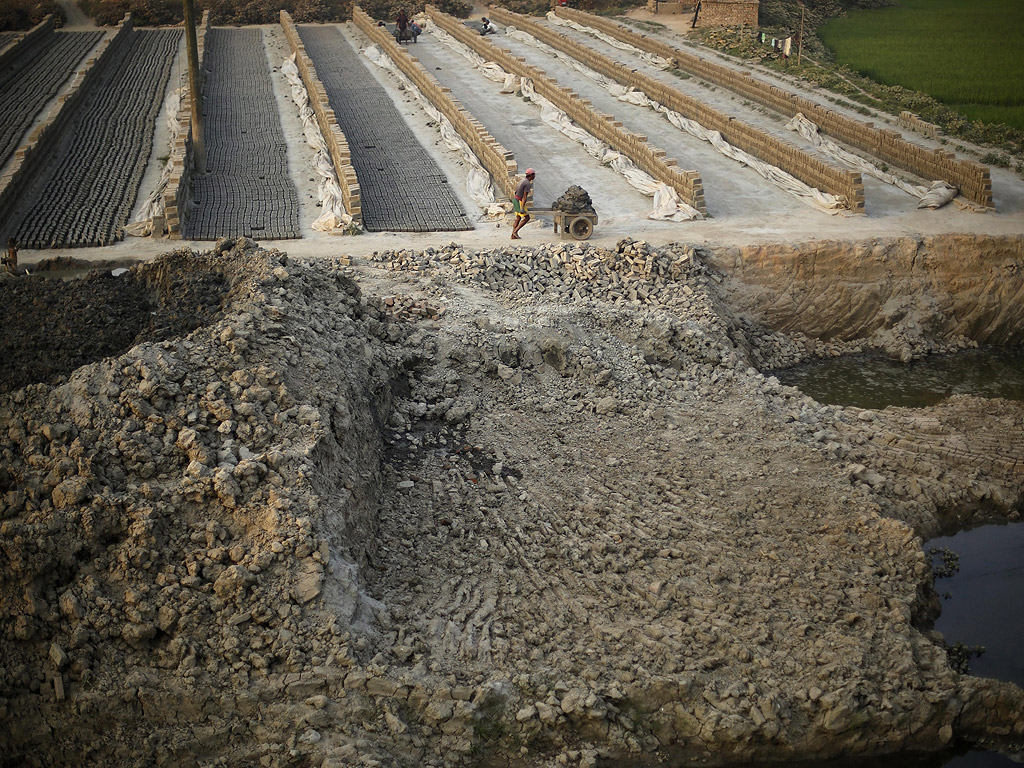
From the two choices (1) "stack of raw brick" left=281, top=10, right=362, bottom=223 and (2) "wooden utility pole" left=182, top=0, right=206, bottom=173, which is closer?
(1) "stack of raw brick" left=281, top=10, right=362, bottom=223

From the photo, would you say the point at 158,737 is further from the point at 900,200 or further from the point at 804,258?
the point at 900,200

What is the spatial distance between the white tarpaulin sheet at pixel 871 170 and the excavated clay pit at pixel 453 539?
493 centimetres

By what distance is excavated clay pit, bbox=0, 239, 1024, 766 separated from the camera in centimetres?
674

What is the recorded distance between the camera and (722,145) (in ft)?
62.7

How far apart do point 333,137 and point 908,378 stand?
35.9 feet

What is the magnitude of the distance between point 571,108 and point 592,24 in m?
11.3

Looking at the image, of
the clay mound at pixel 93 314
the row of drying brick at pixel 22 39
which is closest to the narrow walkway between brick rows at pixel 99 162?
the row of drying brick at pixel 22 39

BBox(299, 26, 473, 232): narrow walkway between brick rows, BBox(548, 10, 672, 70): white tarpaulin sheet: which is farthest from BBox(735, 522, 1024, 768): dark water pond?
BBox(548, 10, 672, 70): white tarpaulin sheet

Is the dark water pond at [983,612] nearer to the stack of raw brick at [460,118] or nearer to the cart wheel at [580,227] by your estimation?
the cart wheel at [580,227]

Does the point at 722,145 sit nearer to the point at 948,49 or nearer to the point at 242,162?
the point at 242,162

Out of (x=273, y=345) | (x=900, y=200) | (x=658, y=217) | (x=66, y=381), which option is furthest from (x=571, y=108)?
(x=66, y=381)

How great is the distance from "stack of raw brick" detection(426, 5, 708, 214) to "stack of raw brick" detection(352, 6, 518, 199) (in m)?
2.24

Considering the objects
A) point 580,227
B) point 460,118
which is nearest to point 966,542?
point 580,227

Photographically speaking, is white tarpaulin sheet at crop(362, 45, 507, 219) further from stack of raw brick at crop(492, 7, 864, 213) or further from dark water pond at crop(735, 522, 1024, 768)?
dark water pond at crop(735, 522, 1024, 768)
